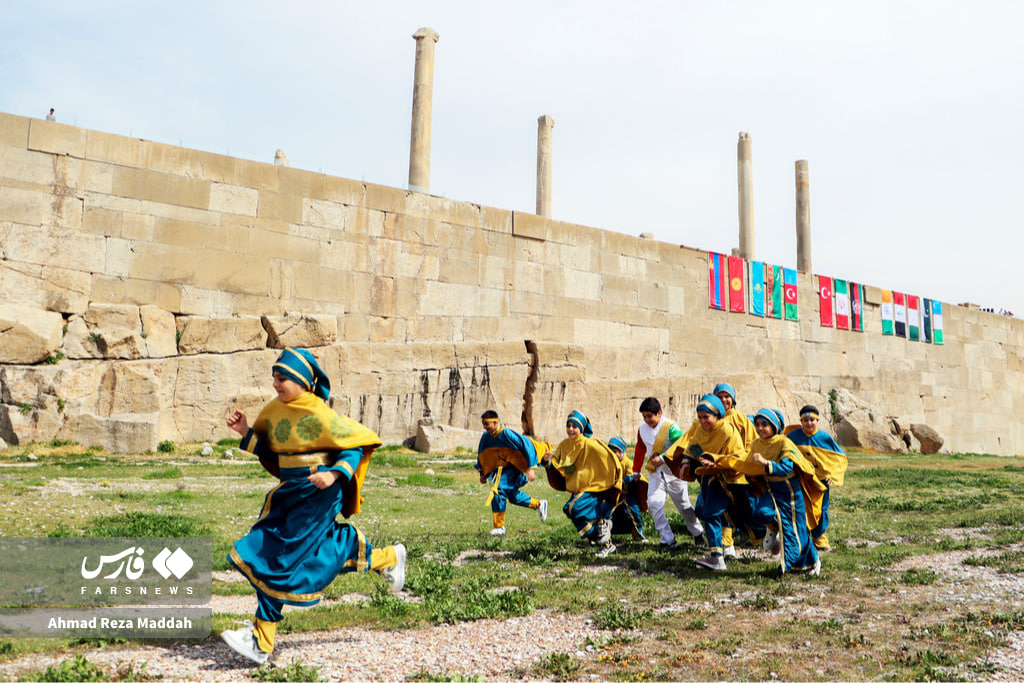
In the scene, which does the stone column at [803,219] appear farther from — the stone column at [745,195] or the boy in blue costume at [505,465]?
the boy in blue costume at [505,465]

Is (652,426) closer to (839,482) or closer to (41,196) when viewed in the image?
(839,482)

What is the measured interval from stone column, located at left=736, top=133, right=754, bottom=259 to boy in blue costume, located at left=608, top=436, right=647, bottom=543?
1953 cm

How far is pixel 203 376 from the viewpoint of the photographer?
1506cm

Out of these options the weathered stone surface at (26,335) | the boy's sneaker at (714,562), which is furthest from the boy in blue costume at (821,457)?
the weathered stone surface at (26,335)

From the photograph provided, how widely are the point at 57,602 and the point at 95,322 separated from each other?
10442 millimetres

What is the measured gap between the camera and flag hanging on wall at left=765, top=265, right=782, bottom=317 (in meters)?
25.2

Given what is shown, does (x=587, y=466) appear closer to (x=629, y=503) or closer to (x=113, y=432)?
(x=629, y=503)

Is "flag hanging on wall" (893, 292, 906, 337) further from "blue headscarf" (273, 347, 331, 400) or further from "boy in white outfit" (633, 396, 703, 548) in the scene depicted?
"blue headscarf" (273, 347, 331, 400)

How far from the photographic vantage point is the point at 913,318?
29.6 metres

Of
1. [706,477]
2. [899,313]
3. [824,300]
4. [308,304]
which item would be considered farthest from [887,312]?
[706,477]

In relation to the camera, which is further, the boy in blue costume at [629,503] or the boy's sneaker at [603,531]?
the boy in blue costume at [629,503]

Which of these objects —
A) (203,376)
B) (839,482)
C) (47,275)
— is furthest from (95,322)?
(839,482)

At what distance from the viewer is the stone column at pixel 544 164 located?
26938mm

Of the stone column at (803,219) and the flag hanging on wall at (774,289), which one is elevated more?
the stone column at (803,219)
